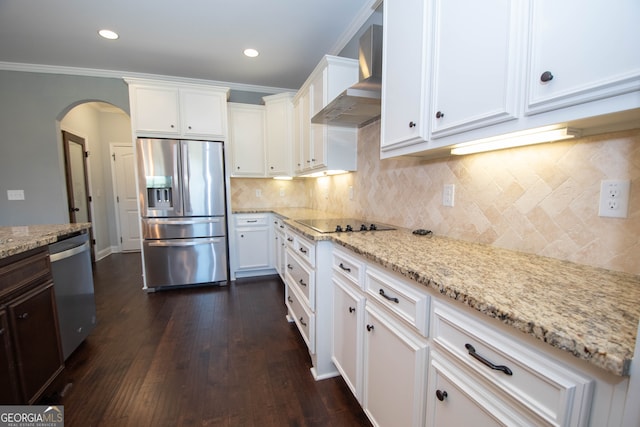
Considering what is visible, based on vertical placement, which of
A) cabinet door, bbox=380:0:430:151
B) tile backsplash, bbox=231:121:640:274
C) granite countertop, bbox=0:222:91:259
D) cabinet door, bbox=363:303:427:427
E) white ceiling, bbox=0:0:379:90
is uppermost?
white ceiling, bbox=0:0:379:90


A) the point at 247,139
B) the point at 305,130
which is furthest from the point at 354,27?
the point at 247,139

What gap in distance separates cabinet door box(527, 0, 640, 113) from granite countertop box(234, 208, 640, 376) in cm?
50

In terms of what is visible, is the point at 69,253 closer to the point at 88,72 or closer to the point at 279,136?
the point at 279,136

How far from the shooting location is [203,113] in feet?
10.8

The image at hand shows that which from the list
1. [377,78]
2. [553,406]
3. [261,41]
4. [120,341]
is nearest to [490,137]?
[553,406]

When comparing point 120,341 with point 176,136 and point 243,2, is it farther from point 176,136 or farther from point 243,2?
point 243,2

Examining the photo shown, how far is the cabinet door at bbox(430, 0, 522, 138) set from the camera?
33.9 inches

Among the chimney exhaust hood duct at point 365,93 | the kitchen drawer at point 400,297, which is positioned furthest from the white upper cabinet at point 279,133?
the kitchen drawer at point 400,297

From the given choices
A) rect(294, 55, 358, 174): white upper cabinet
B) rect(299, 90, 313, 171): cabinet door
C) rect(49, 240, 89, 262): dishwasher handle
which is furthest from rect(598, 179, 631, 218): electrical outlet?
rect(49, 240, 89, 262): dishwasher handle

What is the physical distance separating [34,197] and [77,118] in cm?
160

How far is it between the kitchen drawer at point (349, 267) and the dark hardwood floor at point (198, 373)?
0.74 metres

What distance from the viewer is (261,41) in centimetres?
276

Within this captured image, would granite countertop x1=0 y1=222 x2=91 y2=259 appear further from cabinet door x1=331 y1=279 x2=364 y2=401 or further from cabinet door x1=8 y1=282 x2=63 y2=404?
cabinet door x1=331 y1=279 x2=364 y2=401

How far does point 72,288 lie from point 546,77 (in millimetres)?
2779
